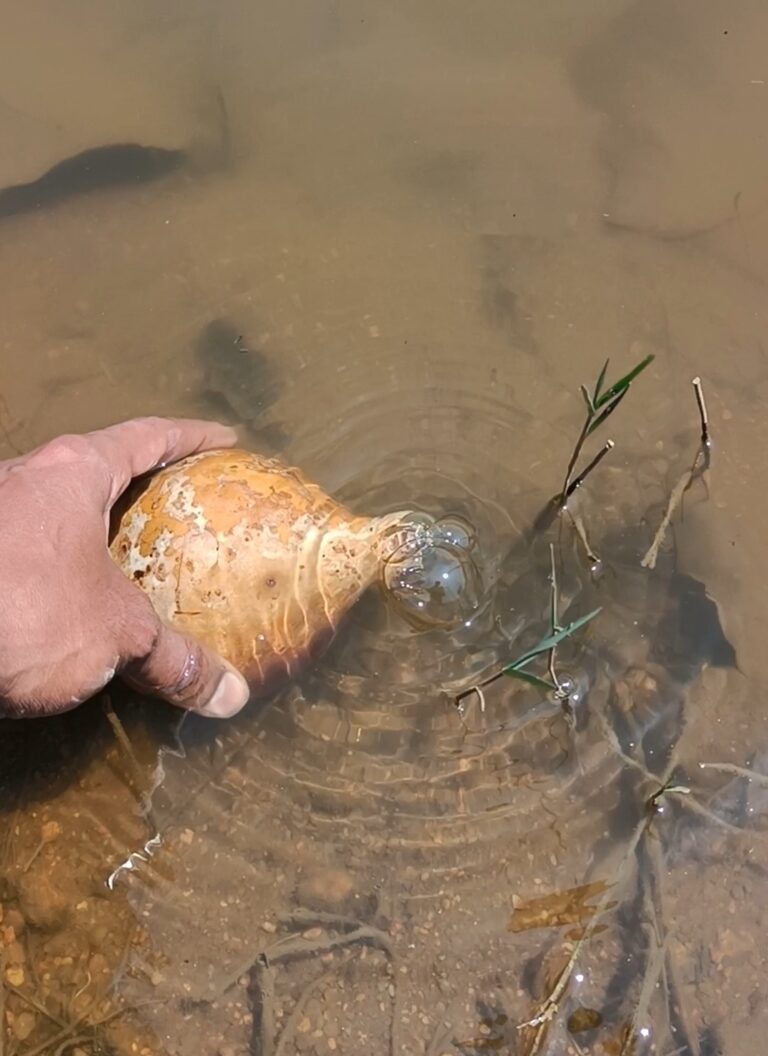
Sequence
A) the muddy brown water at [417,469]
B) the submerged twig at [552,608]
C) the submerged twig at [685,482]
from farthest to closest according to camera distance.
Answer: the submerged twig at [685,482] → the submerged twig at [552,608] → the muddy brown water at [417,469]

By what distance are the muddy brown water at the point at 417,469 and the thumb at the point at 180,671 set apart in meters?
0.33

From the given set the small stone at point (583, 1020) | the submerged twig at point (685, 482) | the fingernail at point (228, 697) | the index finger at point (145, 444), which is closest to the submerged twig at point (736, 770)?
the submerged twig at point (685, 482)

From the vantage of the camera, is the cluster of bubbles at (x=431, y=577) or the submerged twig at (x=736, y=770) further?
the cluster of bubbles at (x=431, y=577)

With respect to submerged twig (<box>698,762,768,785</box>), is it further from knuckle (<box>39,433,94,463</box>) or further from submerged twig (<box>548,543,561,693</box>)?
knuckle (<box>39,433,94,463</box>)

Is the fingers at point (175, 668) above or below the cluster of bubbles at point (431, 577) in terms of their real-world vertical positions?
above

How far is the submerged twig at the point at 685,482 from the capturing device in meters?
3.46

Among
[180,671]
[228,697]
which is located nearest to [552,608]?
[228,697]

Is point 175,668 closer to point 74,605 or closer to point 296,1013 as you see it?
point 74,605

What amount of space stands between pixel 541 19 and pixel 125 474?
119 inches

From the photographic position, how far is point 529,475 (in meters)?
3.65

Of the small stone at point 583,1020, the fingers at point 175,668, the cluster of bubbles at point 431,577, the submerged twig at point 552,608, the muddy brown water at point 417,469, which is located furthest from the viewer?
the cluster of bubbles at point 431,577

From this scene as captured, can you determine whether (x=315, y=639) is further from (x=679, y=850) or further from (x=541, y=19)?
(x=541, y=19)

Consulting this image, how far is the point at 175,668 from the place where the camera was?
8.94 feet

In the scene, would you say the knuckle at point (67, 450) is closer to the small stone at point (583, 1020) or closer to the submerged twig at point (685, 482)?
the submerged twig at point (685, 482)
